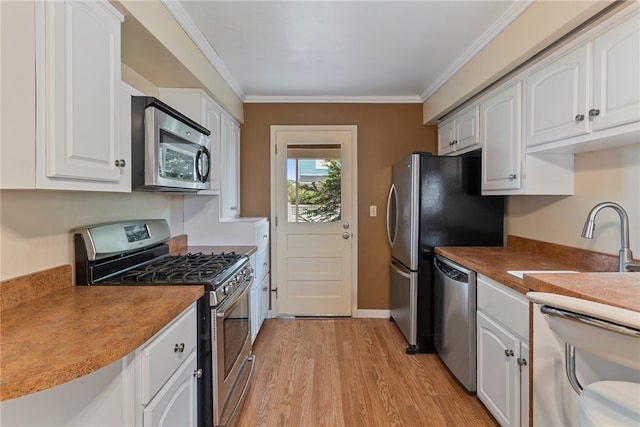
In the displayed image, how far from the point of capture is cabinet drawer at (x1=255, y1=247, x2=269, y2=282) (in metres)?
2.85

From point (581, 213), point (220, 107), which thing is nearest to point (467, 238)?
point (581, 213)

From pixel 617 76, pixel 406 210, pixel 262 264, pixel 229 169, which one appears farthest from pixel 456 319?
pixel 229 169

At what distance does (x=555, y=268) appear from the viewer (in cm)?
182

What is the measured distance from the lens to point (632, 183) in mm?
1631

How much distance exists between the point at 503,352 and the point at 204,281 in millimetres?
1581

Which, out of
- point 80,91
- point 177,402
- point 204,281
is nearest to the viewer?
point 80,91

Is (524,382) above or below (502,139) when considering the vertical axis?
below

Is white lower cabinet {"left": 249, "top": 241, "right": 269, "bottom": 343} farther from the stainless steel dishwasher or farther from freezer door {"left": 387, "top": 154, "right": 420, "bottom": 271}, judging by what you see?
the stainless steel dishwasher

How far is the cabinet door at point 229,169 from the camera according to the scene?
9.33 feet

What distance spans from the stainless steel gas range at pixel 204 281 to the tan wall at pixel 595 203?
2.06 metres

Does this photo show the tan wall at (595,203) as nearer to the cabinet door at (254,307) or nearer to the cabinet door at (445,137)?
the cabinet door at (445,137)

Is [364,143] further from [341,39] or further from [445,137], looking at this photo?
[341,39]

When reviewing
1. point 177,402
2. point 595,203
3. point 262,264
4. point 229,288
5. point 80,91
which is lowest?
point 177,402

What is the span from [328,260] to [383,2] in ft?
8.04
